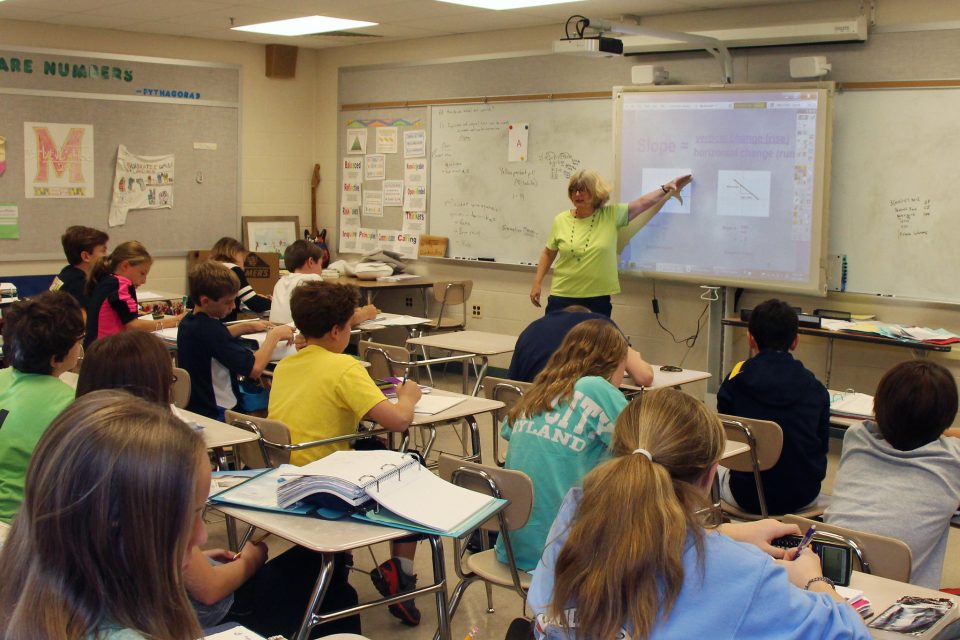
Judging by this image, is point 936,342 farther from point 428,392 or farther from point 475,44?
point 475,44

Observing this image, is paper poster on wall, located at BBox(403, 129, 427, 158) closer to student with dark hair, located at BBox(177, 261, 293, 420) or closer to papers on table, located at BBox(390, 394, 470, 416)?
student with dark hair, located at BBox(177, 261, 293, 420)

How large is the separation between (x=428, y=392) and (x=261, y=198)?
17.5 ft

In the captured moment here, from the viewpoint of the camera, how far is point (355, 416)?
343cm

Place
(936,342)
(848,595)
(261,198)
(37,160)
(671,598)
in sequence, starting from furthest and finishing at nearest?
(261,198)
(37,160)
(936,342)
(848,595)
(671,598)

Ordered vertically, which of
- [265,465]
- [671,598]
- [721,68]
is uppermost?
[721,68]

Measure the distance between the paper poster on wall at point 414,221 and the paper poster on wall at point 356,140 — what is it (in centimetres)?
79

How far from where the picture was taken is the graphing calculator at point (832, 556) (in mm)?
2062

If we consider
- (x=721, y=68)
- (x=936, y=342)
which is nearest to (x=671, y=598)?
(x=936, y=342)

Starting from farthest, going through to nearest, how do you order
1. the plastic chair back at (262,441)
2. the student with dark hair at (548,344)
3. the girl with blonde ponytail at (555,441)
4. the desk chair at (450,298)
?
1. the desk chair at (450,298)
2. the student with dark hair at (548,344)
3. the plastic chair back at (262,441)
4. the girl with blonde ponytail at (555,441)

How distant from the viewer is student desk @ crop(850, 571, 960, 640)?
1.98 m

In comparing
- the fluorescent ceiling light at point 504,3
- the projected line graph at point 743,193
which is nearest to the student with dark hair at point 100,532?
the projected line graph at point 743,193

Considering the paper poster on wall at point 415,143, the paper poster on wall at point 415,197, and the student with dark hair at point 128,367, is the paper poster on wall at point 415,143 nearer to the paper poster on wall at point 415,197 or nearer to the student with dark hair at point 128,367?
the paper poster on wall at point 415,197

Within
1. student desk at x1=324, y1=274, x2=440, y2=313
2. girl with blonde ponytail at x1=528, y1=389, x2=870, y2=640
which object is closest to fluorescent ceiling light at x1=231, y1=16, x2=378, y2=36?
student desk at x1=324, y1=274, x2=440, y2=313

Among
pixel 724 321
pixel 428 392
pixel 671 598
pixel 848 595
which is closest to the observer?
pixel 671 598
